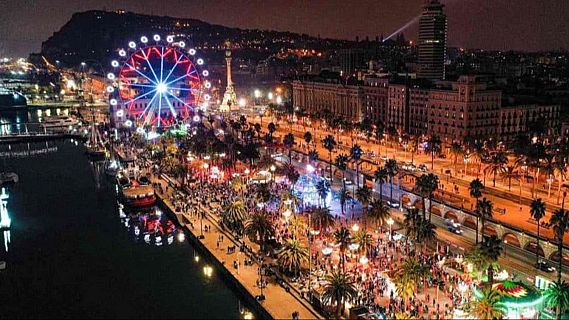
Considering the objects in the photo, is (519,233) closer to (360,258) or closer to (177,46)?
(360,258)

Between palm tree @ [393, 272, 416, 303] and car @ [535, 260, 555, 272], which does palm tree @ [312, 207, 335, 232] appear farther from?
car @ [535, 260, 555, 272]

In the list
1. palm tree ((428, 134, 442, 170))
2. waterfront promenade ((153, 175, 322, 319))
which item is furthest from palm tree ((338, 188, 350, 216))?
palm tree ((428, 134, 442, 170))

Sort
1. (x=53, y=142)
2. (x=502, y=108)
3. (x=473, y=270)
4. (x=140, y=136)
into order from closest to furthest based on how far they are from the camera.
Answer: (x=473, y=270) → (x=502, y=108) → (x=140, y=136) → (x=53, y=142)

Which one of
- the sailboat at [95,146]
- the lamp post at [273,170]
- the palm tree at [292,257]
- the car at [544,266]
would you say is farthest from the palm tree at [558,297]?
the sailboat at [95,146]

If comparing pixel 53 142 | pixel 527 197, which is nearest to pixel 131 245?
pixel 527 197

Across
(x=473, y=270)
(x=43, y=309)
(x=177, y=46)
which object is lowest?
(x=43, y=309)

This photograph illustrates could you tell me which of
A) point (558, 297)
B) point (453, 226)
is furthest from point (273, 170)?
point (558, 297)
